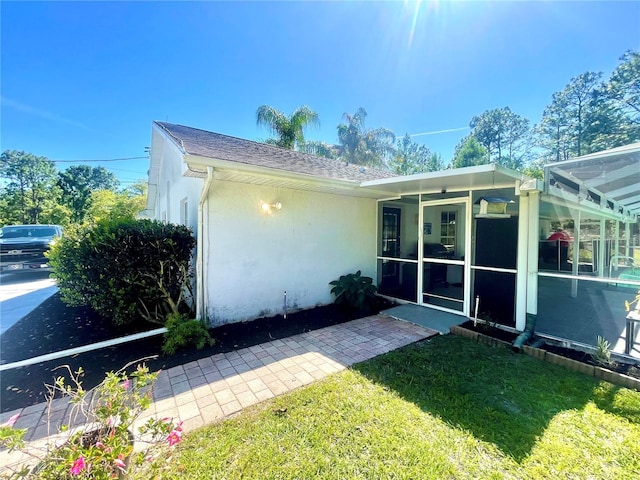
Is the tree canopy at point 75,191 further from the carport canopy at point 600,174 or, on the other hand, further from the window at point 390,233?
the carport canopy at point 600,174

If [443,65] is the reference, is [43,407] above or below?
below

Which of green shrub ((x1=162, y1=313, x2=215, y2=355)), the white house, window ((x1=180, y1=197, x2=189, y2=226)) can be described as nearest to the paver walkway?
green shrub ((x1=162, y1=313, x2=215, y2=355))

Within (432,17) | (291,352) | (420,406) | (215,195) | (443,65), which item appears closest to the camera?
(420,406)

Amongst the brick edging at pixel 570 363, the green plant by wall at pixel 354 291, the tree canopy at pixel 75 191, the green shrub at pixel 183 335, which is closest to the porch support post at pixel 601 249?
the brick edging at pixel 570 363

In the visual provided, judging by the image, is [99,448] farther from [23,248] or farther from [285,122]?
[285,122]

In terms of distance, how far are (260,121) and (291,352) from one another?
57.6 feet

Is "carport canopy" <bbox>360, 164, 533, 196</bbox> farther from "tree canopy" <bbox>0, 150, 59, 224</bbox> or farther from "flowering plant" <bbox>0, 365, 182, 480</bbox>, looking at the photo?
"tree canopy" <bbox>0, 150, 59, 224</bbox>

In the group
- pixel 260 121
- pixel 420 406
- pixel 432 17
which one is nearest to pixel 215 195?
pixel 420 406

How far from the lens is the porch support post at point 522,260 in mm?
4938

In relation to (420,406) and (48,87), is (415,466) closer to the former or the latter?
(420,406)

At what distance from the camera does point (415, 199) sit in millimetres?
7406

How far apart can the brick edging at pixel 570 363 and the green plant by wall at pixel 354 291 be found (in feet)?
7.25

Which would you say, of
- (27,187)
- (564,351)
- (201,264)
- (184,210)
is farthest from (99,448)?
(27,187)

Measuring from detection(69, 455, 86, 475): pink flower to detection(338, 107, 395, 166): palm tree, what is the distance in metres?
26.2
